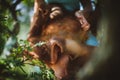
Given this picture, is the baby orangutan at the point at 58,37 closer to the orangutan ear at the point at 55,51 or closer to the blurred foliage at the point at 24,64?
the orangutan ear at the point at 55,51

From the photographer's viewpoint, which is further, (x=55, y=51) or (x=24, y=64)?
(x=55, y=51)

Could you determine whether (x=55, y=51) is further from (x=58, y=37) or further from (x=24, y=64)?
(x=24, y=64)

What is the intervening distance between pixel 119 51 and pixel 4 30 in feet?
3.42

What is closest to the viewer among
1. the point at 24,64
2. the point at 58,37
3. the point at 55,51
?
the point at 24,64

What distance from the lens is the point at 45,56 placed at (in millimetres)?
1764

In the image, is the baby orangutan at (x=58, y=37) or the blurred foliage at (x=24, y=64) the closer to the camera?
the blurred foliage at (x=24, y=64)

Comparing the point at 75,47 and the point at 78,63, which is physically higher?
the point at 75,47

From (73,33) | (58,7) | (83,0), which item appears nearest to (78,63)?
(73,33)

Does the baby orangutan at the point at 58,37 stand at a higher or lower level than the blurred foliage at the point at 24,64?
lower

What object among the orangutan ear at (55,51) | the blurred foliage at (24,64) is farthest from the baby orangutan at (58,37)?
the blurred foliage at (24,64)

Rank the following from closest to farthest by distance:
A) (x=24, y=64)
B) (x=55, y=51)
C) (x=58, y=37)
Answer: (x=24, y=64) < (x=55, y=51) < (x=58, y=37)

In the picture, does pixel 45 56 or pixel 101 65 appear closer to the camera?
pixel 101 65

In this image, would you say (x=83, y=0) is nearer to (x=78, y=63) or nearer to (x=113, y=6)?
(x=78, y=63)

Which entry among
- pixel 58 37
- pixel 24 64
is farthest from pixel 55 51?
pixel 24 64
